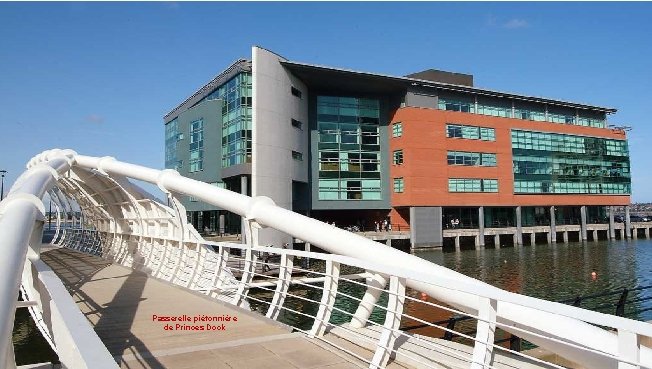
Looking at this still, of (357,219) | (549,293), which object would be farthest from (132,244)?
(357,219)

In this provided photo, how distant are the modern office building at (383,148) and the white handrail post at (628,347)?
39.6 metres

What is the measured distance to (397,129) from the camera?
5478cm

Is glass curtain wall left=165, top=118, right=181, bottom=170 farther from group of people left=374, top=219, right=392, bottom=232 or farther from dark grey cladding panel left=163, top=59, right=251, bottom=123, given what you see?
group of people left=374, top=219, right=392, bottom=232

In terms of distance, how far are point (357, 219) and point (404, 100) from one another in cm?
1606

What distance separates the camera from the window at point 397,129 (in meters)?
54.2

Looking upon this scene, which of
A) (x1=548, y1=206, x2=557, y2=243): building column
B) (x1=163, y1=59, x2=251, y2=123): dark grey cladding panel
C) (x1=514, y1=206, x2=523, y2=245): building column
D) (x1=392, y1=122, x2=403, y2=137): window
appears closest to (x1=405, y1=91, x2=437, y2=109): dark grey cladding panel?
(x1=392, y1=122, x2=403, y2=137): window

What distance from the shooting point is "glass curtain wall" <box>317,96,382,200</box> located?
5312 cm

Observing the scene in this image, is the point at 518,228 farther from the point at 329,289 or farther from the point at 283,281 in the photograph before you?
the point at 329,289

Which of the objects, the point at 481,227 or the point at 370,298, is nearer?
the point at 370,298

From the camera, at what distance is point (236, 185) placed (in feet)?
173

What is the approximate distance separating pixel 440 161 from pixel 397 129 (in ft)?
19.5

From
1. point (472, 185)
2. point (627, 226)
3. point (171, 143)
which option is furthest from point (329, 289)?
point (627, 226)

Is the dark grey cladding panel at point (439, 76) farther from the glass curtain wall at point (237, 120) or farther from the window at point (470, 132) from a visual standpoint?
the glass curtain wall at point (237, 120)

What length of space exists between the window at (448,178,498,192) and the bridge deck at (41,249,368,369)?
4830 centimetres
